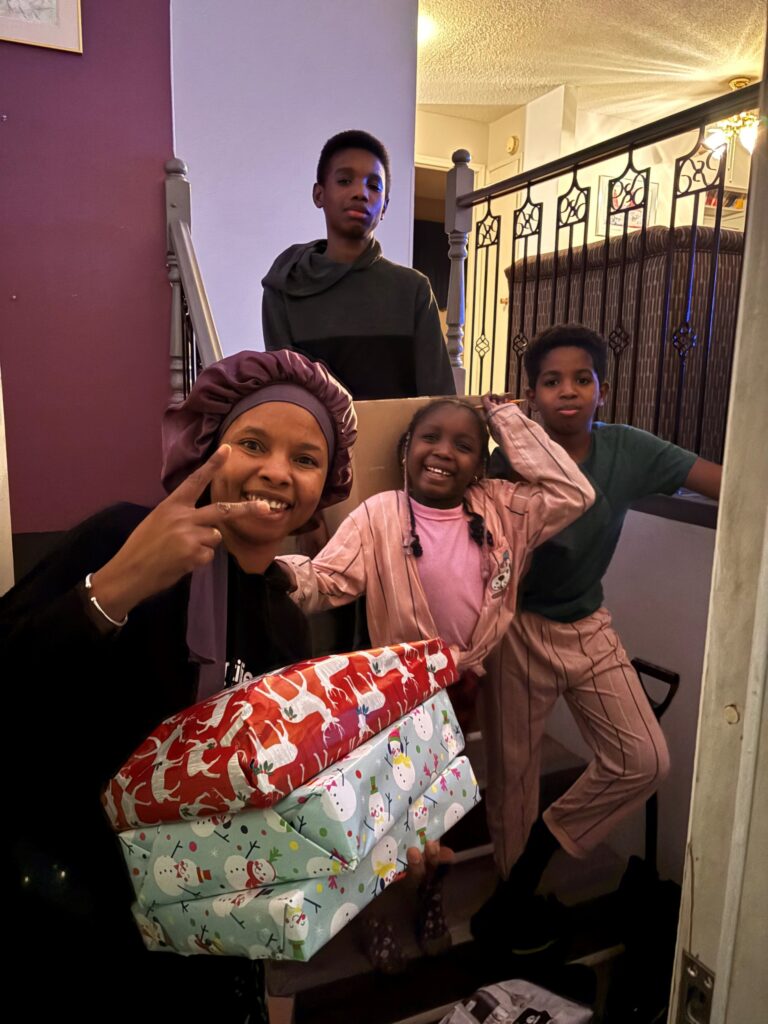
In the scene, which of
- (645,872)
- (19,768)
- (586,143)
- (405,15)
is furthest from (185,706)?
(586,143)

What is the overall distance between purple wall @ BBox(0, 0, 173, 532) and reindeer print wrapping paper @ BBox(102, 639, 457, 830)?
6.32 feet

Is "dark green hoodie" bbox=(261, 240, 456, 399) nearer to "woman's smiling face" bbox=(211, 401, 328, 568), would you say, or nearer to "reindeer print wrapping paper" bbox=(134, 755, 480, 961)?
"woman's smiling face" bbox=(211, 401, 328, 568)

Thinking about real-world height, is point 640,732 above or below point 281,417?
below

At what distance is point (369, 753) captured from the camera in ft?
2.40

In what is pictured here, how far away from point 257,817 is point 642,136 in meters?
1.68

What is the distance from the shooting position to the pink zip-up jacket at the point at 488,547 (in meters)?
1.12

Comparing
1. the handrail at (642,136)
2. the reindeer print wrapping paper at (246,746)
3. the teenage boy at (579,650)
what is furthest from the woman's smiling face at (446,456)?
the handrail at (642,136)

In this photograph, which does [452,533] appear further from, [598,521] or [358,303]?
[358,303]

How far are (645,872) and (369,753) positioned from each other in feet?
4.20

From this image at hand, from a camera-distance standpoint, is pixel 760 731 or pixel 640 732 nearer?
pixel 760 731

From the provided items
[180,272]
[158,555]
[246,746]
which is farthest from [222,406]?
[180,272]

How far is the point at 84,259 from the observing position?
2.34m

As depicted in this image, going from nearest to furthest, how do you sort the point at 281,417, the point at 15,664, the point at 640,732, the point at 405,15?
the point at 15,664 < the point at 281,417 < the point at 640,732 < the point at 405,15

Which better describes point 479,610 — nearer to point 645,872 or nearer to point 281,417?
point 281,417
